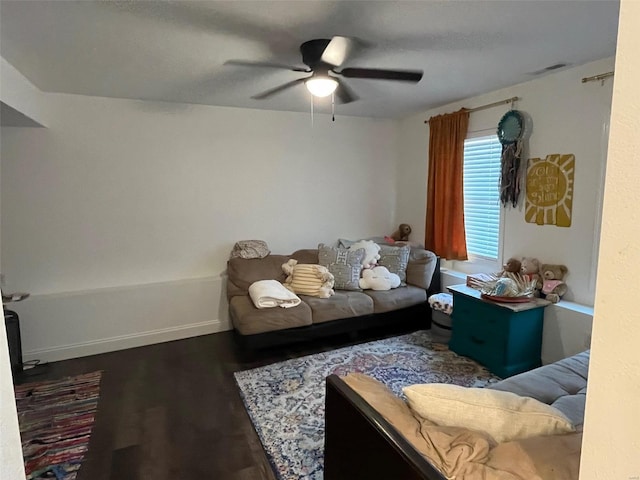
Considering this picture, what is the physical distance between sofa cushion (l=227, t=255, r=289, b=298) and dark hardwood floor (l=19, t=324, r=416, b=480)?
53 centimetres

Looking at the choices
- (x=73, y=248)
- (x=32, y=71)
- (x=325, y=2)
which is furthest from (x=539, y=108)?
(x=73, y=248)

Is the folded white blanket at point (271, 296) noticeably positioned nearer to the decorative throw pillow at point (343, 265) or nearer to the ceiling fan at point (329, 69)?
the decorative throw pillow at point (343, 265)

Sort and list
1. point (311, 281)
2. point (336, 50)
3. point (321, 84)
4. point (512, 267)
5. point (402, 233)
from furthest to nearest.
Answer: point (402, 233) → point (311, 281) → point (512, 267) → point (321, 84) → point (336, 50)

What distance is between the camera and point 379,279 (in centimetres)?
378

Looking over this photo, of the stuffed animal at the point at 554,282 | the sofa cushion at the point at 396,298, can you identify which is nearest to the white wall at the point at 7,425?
the sofa cushion at the point at 396,298

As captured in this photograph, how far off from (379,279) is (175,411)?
217 centimetres

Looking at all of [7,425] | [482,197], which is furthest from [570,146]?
[7,425]

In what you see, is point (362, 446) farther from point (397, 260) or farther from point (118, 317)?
point (118, 317)

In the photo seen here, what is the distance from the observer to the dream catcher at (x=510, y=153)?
3.20 m

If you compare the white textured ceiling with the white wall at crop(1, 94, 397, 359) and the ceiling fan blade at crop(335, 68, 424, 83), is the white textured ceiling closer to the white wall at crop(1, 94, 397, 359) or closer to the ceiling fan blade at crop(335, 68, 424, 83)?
the ceiling fan blade at crop(335, 68, 424, 83)

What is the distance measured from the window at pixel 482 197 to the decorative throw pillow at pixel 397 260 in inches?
25.5

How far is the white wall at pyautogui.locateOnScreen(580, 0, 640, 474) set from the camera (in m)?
0.53

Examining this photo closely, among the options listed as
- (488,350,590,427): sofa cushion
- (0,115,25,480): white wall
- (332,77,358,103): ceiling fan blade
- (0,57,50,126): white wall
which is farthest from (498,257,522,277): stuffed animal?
(0,57,50,126): white wall

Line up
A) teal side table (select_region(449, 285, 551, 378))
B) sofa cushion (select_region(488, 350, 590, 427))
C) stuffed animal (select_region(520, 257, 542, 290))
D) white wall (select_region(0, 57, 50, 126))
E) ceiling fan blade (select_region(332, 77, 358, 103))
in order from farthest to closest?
stuffed animal (select_region(520, 257, 542, 290)), teal side table (select_region(449, 285, 551, 378)), ceiling fan blade (select_region(332, 77, 358, 103)), white wall (select_region(0, 57, 50, 126)), sofa cushion (select_region(488, 350, 590, 427))
